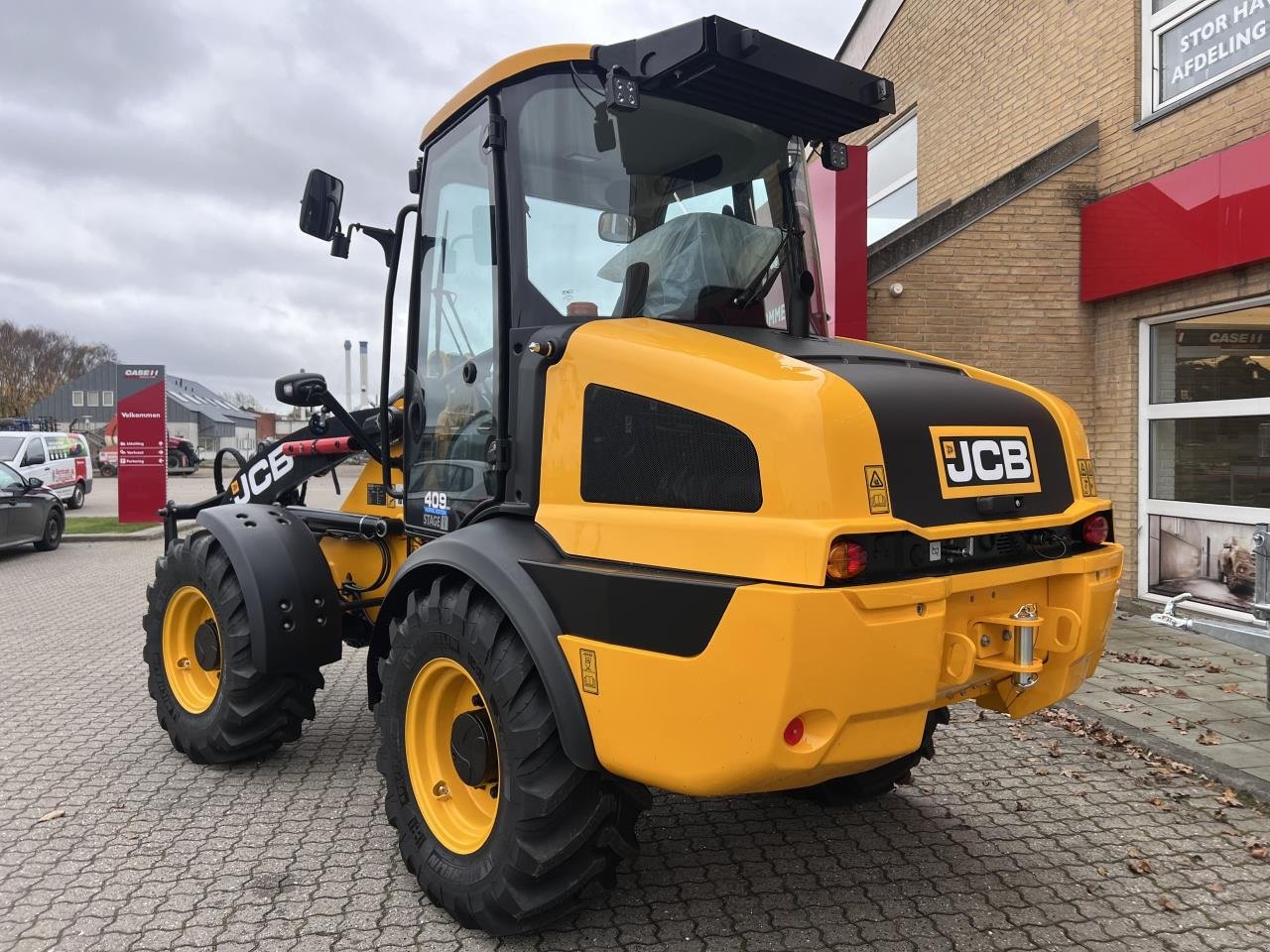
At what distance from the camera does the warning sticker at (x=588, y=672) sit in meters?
2.54

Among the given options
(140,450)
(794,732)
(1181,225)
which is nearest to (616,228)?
(794,732)

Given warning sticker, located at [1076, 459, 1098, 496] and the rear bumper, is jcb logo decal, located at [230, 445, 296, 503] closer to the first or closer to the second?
the rear bumper

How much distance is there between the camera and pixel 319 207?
3.92 m

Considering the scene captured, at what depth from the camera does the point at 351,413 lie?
182 inches

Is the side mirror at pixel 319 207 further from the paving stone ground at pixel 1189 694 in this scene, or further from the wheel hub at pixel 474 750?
the paving stone ground at pixel 1189 694

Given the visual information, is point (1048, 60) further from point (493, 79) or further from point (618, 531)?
point (618, 531)

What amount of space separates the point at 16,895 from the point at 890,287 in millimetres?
7089

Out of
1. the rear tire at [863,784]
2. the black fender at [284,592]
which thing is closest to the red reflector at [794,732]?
the rear tire at [863,784]

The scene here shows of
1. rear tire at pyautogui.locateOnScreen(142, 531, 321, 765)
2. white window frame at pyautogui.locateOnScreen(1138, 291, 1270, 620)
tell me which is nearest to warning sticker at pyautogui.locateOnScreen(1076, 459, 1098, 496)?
rear tire at pyautogui.locateOnScreen(142, 531, 321, 765)

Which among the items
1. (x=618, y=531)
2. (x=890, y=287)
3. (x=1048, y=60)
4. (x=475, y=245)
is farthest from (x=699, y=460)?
(x=1048, y=60)

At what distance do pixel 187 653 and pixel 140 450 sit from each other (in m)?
13.6

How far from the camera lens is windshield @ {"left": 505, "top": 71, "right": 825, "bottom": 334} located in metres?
3.03

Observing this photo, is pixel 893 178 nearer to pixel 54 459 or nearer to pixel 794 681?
pixel 794 681

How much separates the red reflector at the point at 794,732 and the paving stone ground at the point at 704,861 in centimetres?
101
